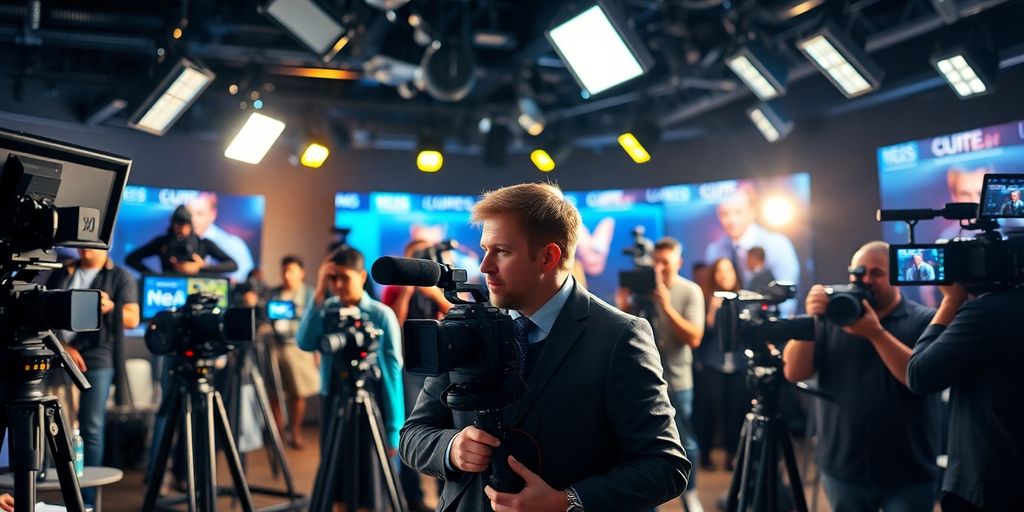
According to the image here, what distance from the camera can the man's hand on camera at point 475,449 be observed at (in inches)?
55.6

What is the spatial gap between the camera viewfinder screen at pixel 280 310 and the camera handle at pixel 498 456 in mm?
3181

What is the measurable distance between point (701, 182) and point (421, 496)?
465 centimetres

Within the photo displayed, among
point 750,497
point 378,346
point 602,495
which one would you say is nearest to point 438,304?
point 378,346

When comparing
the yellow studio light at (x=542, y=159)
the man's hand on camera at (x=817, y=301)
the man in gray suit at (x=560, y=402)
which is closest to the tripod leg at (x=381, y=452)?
the man in gray suit at (x=560, y=402)

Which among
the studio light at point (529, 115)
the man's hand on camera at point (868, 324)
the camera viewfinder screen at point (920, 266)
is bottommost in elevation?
the man's hand on camera at point (868, 324)

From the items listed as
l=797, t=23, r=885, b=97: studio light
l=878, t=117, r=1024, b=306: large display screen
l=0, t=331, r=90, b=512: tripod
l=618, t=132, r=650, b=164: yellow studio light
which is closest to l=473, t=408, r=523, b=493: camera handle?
l=0, t=331, r=90, b=512: tripod

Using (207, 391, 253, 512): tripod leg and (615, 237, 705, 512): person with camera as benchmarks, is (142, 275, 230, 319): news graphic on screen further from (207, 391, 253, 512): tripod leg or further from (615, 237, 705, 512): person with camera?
(615, 237, 705, 512): person with camera

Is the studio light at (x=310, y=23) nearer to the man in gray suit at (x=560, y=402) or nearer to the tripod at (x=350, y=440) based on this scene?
A: the tripod at (x=350, y=440)

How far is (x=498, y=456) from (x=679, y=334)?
306 centimetres

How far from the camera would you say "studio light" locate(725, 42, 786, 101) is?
510 centimetres

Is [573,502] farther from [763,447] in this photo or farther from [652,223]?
[652,223]

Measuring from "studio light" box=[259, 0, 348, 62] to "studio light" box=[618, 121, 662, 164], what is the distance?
260 cm

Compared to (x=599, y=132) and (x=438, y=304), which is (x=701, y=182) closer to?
(x=599, y=132)

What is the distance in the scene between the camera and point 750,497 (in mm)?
2951
